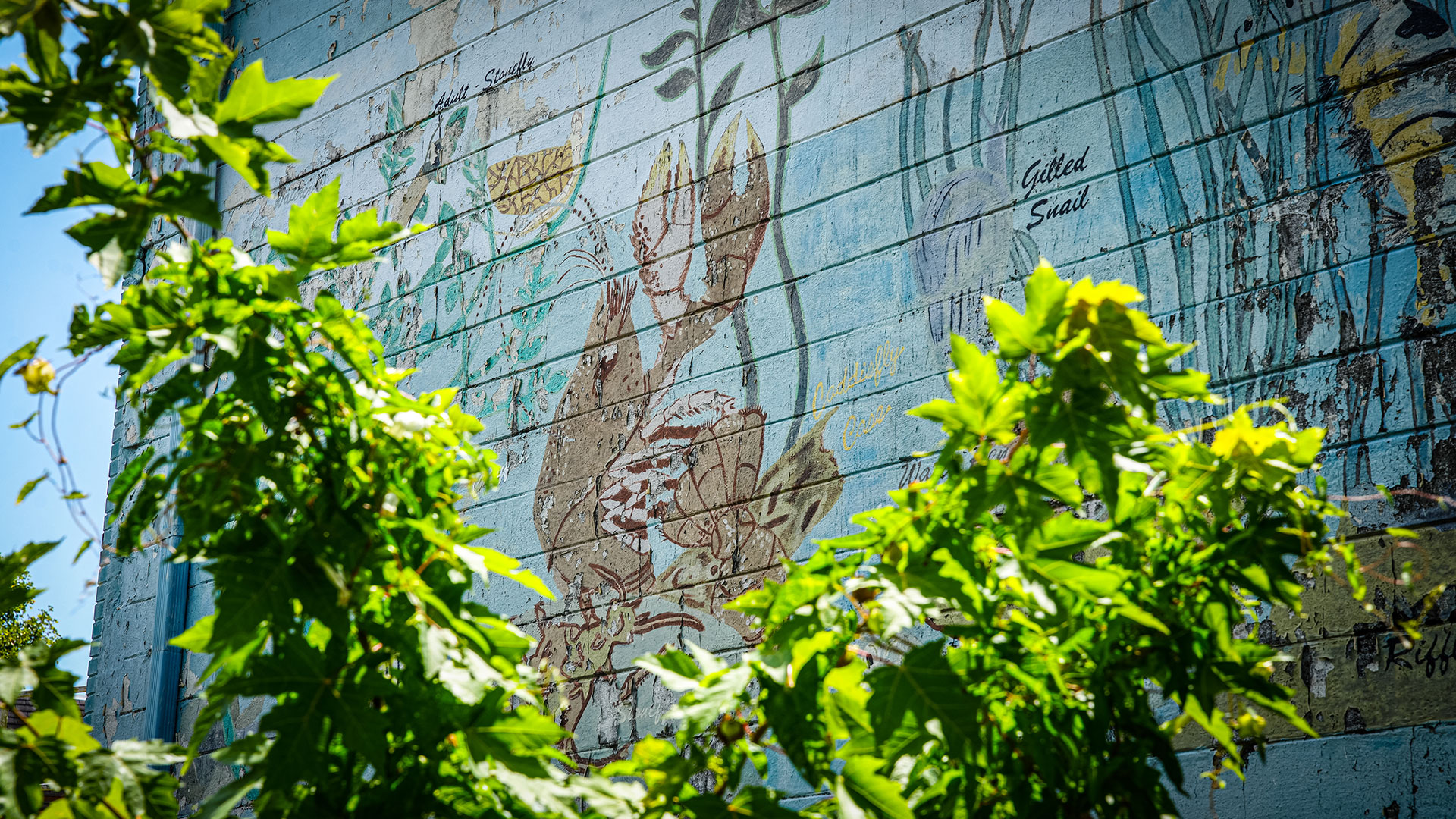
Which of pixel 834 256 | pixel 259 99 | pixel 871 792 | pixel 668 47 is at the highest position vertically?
pixel 668 47

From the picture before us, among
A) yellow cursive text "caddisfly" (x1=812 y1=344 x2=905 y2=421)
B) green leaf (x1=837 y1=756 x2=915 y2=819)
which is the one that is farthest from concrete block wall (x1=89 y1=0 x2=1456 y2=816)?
green leaf (x1=837 y1=756 x2=915 y2=819)

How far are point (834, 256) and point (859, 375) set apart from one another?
30 cm

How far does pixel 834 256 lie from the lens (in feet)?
7.89

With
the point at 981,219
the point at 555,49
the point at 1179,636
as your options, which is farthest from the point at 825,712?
the point at 555,49

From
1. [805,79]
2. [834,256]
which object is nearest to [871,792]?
[834,256]

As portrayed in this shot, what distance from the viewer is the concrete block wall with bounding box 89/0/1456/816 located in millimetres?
1754

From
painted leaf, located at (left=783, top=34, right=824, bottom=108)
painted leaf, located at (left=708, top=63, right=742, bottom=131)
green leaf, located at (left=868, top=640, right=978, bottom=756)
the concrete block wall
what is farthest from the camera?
painted leaf, located at (left=708, top=63, right=742, bottom=131)

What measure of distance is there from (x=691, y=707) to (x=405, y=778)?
0.68 feet

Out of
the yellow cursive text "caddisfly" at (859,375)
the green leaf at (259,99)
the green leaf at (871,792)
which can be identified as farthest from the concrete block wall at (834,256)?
the green leaf at (259,99)

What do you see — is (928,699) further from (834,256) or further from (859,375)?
(834,256)

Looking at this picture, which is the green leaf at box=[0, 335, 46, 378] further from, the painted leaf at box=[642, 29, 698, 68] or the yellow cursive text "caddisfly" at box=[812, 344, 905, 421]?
the painted leaf at box=[642, 29, 698, 68]

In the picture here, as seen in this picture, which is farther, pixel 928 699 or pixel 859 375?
pixel 859 375

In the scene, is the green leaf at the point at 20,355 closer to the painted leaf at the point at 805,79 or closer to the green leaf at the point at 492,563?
the green leaf at the point at 492,563

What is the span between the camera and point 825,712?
79 cm
